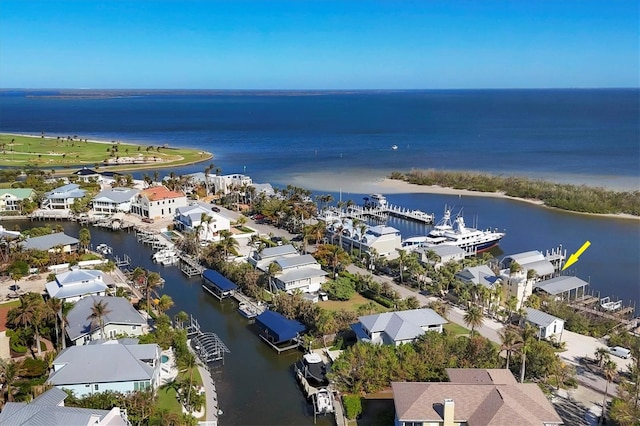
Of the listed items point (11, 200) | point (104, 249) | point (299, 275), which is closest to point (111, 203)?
point (11, 200)

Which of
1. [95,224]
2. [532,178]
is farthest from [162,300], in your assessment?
[532,178]

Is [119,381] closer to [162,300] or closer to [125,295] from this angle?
[162,300]

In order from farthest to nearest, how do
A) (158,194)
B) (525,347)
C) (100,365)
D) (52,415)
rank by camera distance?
(158,194) → (525,347) → (100,365) → (52,415)

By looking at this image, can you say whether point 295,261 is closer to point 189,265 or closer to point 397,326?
point 189,265

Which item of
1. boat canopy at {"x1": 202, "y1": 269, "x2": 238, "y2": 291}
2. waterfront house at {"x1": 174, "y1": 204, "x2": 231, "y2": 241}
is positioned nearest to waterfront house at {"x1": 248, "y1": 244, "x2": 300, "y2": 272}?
boat canopy at {"x1": 202, "y1": 269, "x2": 238, "y2": 291}

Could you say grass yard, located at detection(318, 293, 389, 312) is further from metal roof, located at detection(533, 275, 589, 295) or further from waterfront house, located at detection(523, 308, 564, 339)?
metal roof, located at detection(533, 275, 589, 295)
